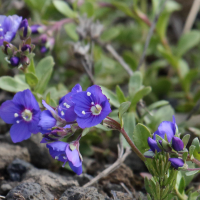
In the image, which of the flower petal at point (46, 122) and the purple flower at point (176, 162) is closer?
the purple flower at point (176, 162)

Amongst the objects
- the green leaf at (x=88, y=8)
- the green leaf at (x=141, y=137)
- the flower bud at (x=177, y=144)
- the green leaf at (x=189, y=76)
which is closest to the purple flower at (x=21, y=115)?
the green leaf at (x=141, y=137)

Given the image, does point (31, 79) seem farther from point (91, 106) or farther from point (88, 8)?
point (88, 8)

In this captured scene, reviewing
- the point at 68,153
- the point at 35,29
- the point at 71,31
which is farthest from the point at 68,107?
the point at 71,31

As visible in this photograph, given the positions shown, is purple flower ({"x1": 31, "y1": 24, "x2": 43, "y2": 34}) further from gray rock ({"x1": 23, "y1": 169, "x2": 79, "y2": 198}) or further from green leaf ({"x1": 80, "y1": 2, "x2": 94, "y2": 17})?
gray rock ({"x1": 23, "y1": 169, "x2": 79, "y2": 198})

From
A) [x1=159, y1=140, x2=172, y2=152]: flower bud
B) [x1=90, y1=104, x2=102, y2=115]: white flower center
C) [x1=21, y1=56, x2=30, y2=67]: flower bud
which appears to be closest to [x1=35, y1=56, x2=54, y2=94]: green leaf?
[x1=21, y1=56, x2=30, y2=67]: flower bud

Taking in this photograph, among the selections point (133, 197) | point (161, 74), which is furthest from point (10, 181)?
point (161, 74)

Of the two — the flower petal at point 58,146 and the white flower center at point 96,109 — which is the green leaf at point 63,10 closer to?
the white flower center at point 96,109
